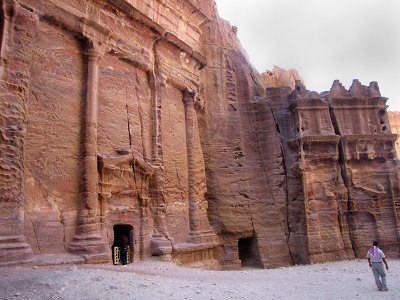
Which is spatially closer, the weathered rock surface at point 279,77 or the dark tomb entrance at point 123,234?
the dark tomb entrance at point 123,234

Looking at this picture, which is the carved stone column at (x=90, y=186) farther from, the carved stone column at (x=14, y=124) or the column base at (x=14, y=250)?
the carved stone column at (x=14, y=124)

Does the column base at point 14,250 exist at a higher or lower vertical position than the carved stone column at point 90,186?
lower

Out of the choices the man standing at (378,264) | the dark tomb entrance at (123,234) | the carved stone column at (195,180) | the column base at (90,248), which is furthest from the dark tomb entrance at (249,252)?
the column base at (90,248)

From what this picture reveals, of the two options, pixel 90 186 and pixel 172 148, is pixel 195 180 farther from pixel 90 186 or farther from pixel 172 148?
pixel 90 186

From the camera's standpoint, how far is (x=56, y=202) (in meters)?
8.79

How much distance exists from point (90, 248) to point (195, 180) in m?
5.31

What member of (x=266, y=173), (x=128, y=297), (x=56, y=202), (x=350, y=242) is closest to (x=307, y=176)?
(x=266, y=173)

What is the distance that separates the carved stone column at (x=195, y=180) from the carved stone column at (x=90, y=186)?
4.11 m

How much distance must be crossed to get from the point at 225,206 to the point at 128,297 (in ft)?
30.1

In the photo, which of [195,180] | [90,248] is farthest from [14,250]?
[195,180]

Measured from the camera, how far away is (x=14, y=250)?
741 cm

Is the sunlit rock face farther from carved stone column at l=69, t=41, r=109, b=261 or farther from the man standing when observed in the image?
the man standing

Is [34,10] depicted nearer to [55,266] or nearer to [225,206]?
[55,266]

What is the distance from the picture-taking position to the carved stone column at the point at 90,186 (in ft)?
28.9
